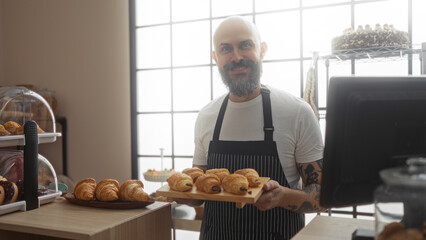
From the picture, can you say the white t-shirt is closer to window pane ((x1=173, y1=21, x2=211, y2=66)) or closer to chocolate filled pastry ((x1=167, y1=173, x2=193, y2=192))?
chocolate filled pastry ((x1=167, y1=173, x2=193, y2=192))

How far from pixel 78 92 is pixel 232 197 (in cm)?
329

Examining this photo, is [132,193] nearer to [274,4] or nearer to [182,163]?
[182,163]

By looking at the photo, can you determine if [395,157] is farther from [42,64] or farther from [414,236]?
[42,64]

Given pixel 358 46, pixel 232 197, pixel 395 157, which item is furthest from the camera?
pixel 358 46

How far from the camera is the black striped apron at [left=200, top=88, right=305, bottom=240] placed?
153 centimetres

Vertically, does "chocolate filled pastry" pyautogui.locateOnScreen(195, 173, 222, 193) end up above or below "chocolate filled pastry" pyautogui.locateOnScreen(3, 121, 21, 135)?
below

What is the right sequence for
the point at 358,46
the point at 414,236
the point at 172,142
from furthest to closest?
1. the point at 172,142
2. the point at 358,46
3. the point at 414,236

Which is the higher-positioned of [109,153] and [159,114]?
[159,114]

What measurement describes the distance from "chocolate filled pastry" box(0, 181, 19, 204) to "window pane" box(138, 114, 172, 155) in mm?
2572

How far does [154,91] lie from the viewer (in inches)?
155

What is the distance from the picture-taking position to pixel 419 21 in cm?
297

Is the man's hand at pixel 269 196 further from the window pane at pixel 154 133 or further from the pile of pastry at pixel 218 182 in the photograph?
the window pane at pixel 154 133

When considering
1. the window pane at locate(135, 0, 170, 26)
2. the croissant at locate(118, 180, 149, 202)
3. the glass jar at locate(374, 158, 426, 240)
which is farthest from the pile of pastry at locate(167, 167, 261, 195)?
the window pane at locate(135, 0, 170, 26)

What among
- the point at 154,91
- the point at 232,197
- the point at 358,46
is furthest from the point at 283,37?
the point at 232,197
